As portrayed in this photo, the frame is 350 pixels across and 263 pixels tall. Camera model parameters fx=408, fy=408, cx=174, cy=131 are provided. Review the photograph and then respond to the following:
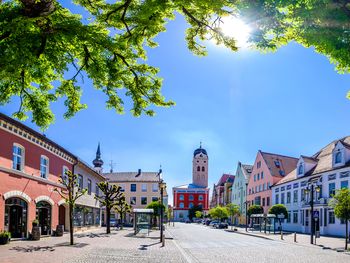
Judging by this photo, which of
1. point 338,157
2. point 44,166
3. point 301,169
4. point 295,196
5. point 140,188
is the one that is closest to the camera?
point 44,166

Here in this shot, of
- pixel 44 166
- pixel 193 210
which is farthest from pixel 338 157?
pixel 193 210

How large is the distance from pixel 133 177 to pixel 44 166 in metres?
63.2

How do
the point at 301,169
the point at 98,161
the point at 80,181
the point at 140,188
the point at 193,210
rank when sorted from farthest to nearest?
the point at 193,210
the point at 98,161
the point at 140,188
the point at 301,169
the point at 80,181

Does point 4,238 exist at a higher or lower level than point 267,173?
lower

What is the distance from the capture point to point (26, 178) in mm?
25984

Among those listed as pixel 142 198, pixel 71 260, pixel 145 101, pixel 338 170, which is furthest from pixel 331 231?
pixel 142 198

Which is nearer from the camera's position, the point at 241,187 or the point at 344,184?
the point at 344,184

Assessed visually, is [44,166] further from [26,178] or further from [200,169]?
[200,169]

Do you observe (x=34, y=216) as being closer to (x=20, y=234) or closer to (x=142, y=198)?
(x=20, y=234)

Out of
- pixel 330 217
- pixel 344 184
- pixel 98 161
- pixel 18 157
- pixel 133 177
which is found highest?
pixel 98 161

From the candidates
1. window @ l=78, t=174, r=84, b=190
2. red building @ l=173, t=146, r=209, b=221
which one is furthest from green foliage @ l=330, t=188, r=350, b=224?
red building @ l=173, t=146, r=209, b=221

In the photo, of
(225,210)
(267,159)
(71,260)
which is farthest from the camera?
(225,210)

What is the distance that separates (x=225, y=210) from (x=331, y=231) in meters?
35.0

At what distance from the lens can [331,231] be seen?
1667 inches
